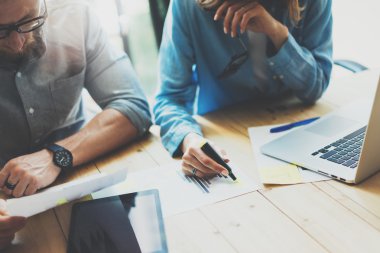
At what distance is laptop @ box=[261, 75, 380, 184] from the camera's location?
0.80 meters

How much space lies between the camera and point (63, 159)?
1.06 m

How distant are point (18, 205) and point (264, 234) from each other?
1.65 ft

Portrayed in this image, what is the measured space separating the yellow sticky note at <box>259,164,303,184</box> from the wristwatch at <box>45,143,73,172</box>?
0.52 meters

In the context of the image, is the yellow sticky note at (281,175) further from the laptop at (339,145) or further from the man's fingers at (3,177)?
the man's fingers at (3,177)

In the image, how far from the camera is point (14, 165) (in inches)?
38.9

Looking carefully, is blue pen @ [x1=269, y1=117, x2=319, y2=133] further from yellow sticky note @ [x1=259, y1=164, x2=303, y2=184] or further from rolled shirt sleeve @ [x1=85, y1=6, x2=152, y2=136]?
rolled shirt sleeve @ [x1=85, y1=6, x2=152, y2=136]

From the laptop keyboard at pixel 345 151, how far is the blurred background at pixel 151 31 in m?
0.61

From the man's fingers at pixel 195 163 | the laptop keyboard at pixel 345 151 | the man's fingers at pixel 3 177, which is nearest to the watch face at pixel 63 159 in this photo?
the man's fingers at pixel 3 177

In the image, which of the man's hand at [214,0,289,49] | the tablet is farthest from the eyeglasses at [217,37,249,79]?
the tablet

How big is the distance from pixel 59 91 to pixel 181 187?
58 centimetres

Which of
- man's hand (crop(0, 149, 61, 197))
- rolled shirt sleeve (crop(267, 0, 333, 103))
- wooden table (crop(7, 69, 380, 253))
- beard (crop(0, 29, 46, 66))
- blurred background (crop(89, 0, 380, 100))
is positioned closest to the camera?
wooden table (crop(7, 69, 380, 253))

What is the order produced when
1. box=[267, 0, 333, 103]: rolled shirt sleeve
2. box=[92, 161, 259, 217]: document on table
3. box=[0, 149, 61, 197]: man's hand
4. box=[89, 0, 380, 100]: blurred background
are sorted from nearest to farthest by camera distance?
box=[92, 161, 259, 217]: document on table, box=[0, 149, 61, 197]: man's hand, box=[267, 0, 333, 103]: rolled shirt sleeve, box=[89, 0, 380, 100]: blurred background

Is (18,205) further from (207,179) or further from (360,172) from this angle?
(360,172)

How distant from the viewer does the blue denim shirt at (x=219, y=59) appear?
1.20m
